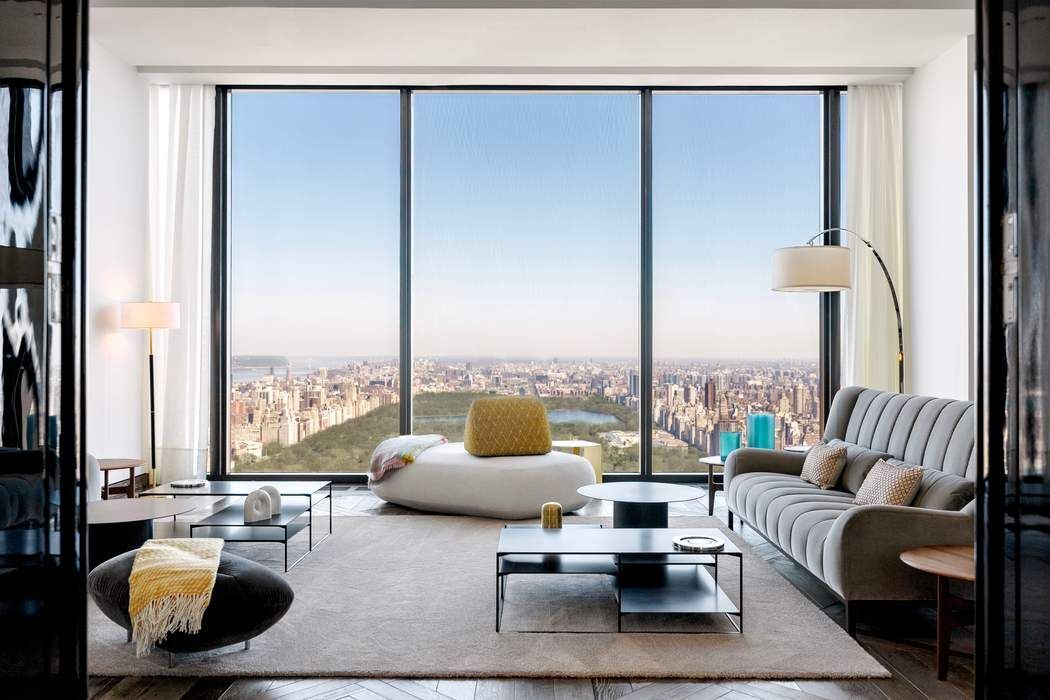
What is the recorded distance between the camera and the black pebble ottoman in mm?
2582

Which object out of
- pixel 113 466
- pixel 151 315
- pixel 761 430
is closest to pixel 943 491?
pixel 761 430

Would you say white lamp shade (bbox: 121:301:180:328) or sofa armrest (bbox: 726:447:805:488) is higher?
white lamp shade (bbox: 121:301:180:328)

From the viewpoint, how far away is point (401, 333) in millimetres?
6367

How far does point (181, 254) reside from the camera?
6.16m

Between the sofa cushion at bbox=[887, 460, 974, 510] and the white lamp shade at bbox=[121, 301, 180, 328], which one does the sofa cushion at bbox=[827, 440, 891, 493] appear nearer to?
the sofa cushion at bbox=[887, 460, 974, 510]

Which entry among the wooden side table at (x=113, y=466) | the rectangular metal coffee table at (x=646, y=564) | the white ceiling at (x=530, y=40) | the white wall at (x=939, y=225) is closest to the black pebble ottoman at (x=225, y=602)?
the rectangular metal coffee table at (x=646, y=564)

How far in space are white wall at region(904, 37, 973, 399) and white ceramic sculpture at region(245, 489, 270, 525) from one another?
418cm

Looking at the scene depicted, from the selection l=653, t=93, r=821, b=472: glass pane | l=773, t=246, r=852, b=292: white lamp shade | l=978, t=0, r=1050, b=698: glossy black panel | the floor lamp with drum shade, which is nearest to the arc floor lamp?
l=773, t=246, r=852, b=292: white lamp shade

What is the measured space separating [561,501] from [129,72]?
4.29 metres

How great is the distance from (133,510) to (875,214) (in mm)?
5346

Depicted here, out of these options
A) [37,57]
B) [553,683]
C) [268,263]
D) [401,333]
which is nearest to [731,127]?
[401,333]

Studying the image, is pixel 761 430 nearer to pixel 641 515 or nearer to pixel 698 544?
pixel 641 515

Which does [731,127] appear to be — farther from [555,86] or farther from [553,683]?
[553,683]

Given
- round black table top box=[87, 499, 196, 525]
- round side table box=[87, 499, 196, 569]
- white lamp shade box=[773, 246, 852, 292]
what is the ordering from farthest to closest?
white lamp shade box=[773, 246, 852, 292]
round side table box=[87, 499, 196, 569]
round black table top box=[87, 499, 196, 525]
